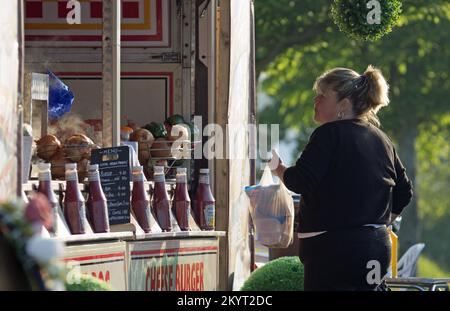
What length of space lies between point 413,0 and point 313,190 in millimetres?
14807

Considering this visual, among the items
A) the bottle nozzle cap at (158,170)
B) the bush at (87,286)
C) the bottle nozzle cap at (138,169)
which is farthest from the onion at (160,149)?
the bush at (87,286)

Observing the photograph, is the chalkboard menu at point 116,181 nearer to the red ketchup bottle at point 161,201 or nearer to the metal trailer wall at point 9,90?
the red ketchup bottle at point 161,201

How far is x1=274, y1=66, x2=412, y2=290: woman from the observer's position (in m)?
6.95

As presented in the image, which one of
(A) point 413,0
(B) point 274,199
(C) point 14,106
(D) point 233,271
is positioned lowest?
(D) point 233,271

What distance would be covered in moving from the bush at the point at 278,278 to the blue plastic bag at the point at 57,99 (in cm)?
165

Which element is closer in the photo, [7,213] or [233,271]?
[7,213]

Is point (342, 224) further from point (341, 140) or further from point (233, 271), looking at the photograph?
point (233, 271)

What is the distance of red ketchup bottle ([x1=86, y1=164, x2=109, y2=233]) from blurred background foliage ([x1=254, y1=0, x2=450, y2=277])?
533 inches

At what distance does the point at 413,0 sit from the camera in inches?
840

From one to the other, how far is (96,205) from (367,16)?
2.59m

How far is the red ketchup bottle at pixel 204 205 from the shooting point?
9.16 metres

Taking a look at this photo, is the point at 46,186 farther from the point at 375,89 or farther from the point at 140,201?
the point at 375,89

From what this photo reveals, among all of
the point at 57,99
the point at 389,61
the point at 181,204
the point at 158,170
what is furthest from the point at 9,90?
the point at 389,61
